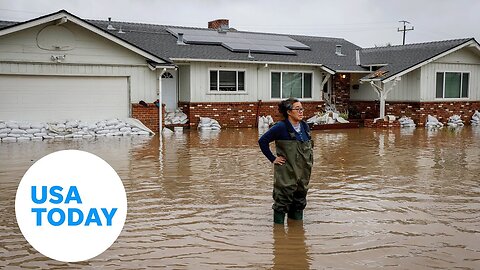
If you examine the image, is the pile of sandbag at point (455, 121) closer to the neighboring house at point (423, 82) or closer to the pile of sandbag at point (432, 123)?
the neighboring house at point (423, 82)

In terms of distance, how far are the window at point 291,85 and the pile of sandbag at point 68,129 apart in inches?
274

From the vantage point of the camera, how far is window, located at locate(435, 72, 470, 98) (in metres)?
25.0

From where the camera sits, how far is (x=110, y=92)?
1923 cm

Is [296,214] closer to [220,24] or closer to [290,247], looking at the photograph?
[290,247]

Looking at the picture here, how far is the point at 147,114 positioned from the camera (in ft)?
64.8

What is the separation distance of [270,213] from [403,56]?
788 inches

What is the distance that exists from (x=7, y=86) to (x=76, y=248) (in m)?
14.7

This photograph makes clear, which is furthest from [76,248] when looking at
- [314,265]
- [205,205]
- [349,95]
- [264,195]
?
[349,95]

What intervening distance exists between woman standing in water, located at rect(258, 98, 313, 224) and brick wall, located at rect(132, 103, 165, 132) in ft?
44.8

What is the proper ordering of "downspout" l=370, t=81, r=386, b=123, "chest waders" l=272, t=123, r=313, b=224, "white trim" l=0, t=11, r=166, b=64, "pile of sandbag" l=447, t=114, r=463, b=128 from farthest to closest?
"pile of sandbag" l=447, t=114, r=463, b=128, "downspout" l=370, t=81, r=386, b=123, "white trim" l=0, t=11, r=166, b=64, "chest waders" l=272, t=123, r=313, b=224

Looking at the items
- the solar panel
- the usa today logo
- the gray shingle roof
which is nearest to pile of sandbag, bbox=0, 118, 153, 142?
the gray shingle roof

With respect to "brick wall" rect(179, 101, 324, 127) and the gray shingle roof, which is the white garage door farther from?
"brick wall" rect(179, 101, 324, 127)

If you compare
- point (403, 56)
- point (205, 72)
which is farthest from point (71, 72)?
point (403, 56)

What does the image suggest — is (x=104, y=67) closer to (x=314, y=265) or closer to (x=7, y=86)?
(x=7, y=86)
